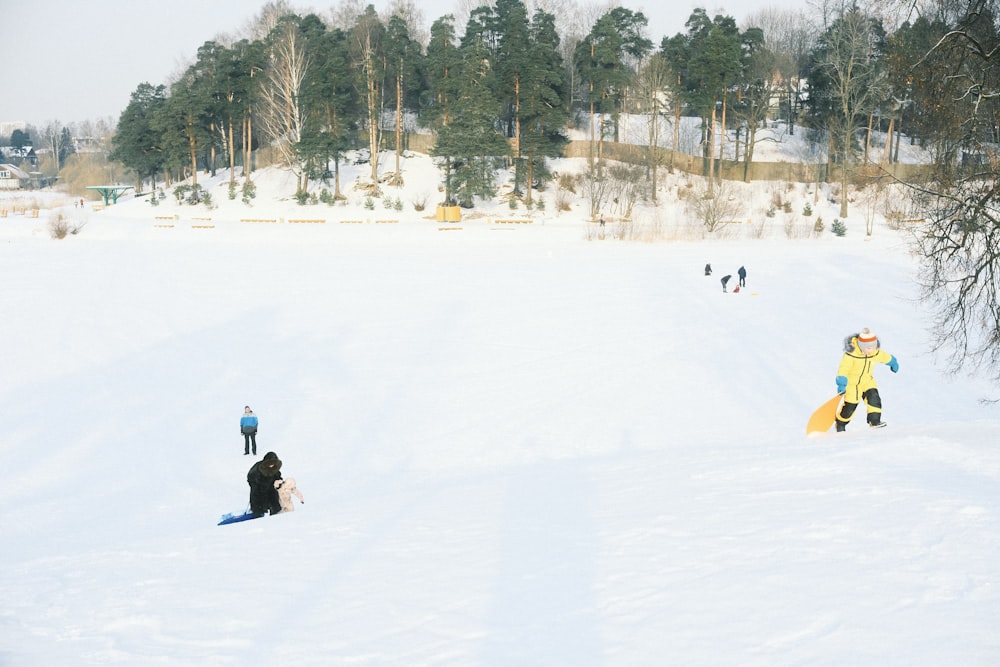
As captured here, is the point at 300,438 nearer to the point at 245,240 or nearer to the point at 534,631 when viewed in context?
the point at 534,631

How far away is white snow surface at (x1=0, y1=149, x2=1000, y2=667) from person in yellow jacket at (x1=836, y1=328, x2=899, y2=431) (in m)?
0.39

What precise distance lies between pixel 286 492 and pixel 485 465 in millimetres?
3833

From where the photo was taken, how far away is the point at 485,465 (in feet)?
40.4

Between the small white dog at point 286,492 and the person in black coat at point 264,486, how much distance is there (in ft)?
0.24

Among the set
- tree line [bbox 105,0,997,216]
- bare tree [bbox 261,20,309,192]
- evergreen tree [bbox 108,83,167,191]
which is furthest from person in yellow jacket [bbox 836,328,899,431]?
evergreen tree [bbox 108,83,167,191]

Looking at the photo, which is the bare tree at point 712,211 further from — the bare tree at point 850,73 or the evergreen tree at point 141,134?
the evergreen tree at point 141,134

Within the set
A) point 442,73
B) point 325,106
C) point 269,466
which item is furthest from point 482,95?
point 269,466

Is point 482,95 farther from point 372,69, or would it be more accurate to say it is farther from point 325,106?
point 325,106

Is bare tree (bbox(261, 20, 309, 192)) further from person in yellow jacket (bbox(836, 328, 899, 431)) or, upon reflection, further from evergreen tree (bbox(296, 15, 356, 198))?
person in yellow jacket (bbox(836, 328, 899, 431))

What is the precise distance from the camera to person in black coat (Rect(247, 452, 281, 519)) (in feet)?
30.1

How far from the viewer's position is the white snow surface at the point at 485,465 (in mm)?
4938

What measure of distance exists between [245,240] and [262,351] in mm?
19893

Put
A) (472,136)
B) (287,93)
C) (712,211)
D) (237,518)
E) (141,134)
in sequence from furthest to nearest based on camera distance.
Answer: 1. (141,134)
2. (287,93)
3. (472,136)
4. (712,211)
5. (237,518)

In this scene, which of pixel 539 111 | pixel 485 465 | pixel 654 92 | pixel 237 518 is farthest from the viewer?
pixel 654 92
